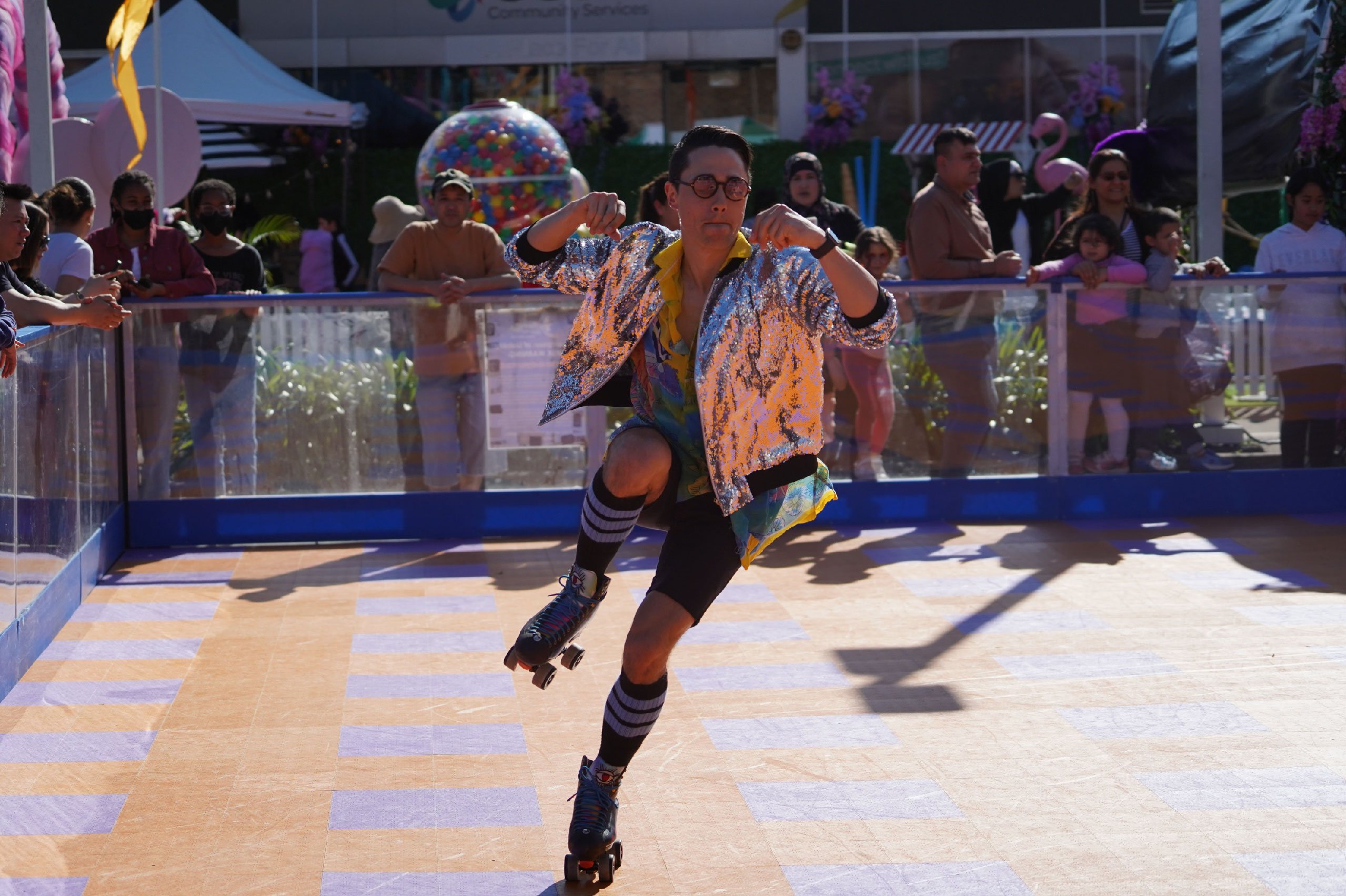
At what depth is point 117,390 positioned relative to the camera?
8289 mm

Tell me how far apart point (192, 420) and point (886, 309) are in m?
5.55

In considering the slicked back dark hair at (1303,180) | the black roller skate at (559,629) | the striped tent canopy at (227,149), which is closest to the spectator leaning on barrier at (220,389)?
the black roller skate at (559,629)

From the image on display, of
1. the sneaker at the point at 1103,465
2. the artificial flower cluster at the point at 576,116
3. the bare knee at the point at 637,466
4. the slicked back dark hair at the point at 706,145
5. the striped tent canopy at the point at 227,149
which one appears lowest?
the sneaker at the point at 1103,465

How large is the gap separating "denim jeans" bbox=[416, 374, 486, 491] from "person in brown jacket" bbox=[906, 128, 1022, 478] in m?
2.41

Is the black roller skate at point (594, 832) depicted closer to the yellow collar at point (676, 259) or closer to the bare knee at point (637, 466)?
the bare knee at point (637, 466)

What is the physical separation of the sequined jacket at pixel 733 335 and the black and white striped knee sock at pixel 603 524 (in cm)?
21

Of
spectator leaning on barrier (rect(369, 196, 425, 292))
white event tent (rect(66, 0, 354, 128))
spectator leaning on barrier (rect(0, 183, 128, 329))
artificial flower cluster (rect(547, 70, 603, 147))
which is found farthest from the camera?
artificial flower cluster (rect(547, 70, 603, 147))

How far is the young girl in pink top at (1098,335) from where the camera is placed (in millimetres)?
8602

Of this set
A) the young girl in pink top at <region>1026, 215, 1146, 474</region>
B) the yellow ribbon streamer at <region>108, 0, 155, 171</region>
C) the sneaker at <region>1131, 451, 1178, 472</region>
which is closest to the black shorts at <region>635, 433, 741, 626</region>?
the young girl in pink top at <region>1026, 215, 1146, 474</region>

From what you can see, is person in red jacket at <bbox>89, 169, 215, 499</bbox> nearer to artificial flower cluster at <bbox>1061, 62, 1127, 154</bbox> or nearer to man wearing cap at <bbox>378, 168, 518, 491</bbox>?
man wearing cap at <bbox>378, 168, 518, 491</bbox>

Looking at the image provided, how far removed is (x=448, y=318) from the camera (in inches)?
334

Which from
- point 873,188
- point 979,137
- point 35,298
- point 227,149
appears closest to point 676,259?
point 35,298

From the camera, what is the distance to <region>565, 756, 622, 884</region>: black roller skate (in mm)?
3729

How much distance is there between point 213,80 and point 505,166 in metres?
9.08
